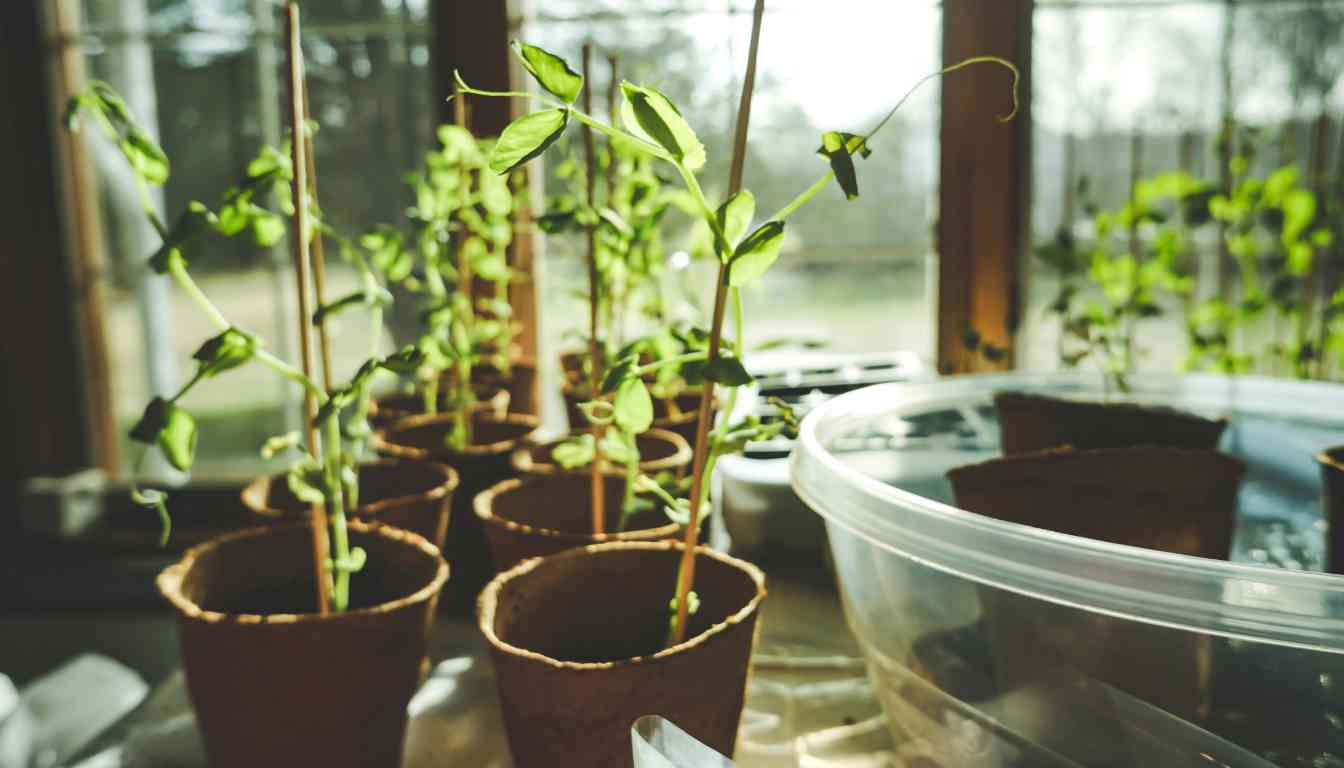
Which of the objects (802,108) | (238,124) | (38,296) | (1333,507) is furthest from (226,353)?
(38,296)

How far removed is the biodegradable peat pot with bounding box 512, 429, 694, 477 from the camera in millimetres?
983

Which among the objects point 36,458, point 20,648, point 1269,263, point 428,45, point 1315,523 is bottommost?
point 20,648

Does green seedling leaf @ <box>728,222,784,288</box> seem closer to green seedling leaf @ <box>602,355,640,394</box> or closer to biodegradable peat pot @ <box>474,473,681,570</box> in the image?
green seedling leaf @ <box>602,355,640,394</box>

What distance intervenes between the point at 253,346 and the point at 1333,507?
0.80 m

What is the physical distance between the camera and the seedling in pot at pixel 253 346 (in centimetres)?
66

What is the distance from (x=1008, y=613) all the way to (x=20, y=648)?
1288mm

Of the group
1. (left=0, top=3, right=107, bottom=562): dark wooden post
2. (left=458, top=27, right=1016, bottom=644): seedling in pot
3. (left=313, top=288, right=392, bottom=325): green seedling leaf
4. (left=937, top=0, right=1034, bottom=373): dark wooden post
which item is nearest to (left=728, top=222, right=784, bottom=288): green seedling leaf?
(left=458, top=27, right=1016, bottom=644): seedling in pot

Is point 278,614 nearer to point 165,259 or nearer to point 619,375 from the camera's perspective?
point 165,259

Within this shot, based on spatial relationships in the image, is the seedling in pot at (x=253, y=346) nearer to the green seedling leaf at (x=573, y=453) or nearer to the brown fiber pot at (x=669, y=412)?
the green seedling leaf at (x=573, y=453)

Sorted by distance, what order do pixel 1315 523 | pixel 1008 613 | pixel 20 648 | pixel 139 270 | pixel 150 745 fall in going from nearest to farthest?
pixel 1008 613, pixel 1315 523, pixel 150 745, pixel 20 648, pixel 139 270

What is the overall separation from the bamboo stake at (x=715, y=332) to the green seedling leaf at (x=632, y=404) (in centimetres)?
4

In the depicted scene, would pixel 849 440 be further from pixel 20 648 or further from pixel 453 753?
pixel 20 648

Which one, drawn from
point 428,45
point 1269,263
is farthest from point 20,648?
point 1269,263

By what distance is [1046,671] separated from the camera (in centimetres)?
57
